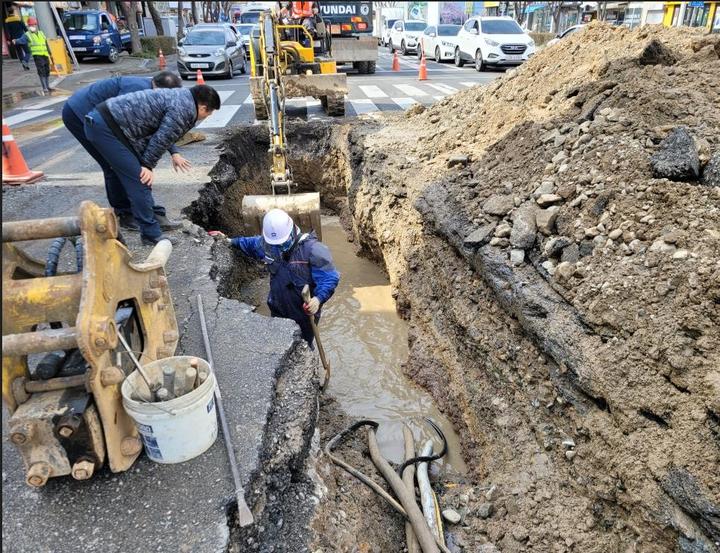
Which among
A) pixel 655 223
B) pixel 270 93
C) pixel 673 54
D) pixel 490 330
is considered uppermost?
pixel 673 54

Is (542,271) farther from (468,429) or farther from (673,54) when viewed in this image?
(673,54)

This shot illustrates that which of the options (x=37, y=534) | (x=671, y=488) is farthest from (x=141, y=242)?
(x=671, y=488)

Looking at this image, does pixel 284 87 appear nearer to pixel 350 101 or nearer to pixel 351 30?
pixel 350 101

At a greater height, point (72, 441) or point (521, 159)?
point (521, 159)

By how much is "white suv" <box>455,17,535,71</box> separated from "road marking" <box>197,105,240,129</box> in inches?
419

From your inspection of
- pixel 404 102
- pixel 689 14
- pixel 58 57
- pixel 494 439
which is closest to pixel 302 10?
pixel 404 102

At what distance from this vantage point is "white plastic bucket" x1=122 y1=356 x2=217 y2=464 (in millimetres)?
2307

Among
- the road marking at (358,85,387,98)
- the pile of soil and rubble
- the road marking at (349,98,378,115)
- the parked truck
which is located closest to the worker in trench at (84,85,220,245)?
the pile of soil and rubble

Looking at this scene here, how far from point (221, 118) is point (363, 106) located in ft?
11.9

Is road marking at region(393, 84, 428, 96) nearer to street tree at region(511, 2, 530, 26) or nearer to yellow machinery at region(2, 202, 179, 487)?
yellow machinery at region(2, 202, 179, 487)

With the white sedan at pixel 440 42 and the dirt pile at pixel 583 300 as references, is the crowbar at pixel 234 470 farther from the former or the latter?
the white sedan at pixel 440 42

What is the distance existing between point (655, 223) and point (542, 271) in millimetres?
867

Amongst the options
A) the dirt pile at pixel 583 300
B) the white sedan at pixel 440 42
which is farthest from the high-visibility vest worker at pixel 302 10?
the white sedan at pixel 440 42

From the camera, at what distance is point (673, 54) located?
5.69 meters
